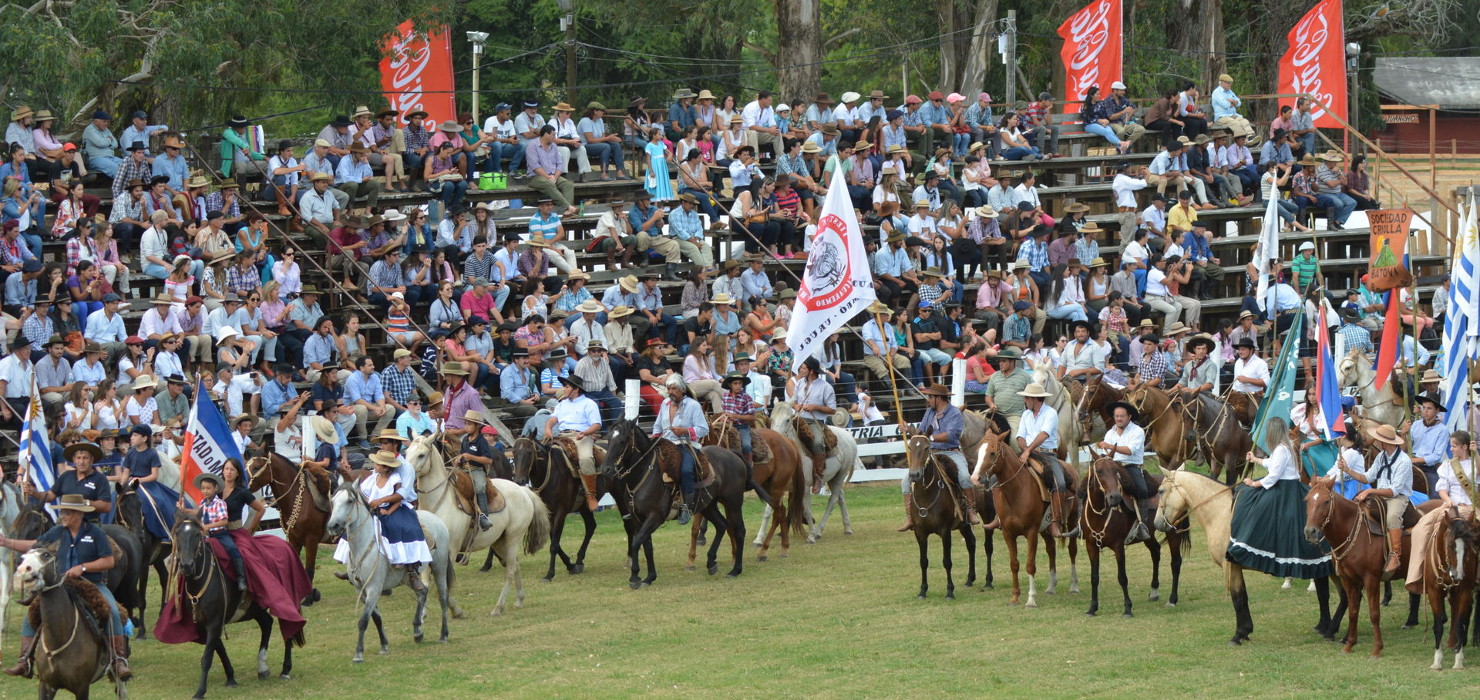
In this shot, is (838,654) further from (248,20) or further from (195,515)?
(248,20)

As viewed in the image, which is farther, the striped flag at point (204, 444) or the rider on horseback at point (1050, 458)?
the rider on horseback at point (1050, 458)

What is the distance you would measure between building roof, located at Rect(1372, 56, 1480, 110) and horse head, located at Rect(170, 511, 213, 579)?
47.5 metres

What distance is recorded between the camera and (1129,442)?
19594mm

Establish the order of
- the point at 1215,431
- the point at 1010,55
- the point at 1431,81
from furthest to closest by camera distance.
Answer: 1. the point at 1431,81
2. the point at 1010,55
3. the point at 1215,431

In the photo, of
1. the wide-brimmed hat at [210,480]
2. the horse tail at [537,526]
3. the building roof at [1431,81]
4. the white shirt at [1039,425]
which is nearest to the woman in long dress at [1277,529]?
the white shirt at [1039,425]

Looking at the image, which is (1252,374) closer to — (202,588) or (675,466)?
(675,466)

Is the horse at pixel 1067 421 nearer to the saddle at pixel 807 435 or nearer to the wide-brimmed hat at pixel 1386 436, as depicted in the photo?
the saddle at pixel 807 435

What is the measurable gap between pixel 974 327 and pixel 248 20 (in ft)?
42.9

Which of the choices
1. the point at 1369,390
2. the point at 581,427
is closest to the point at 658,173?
the point at 581,427

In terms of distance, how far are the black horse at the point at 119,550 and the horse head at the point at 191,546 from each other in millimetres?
641

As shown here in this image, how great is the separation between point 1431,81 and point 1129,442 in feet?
140

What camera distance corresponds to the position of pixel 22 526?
18.0m

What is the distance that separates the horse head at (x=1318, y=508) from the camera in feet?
55.0

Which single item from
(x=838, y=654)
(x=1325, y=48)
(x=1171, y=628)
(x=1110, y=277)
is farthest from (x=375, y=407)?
(x=1325, y=48)
